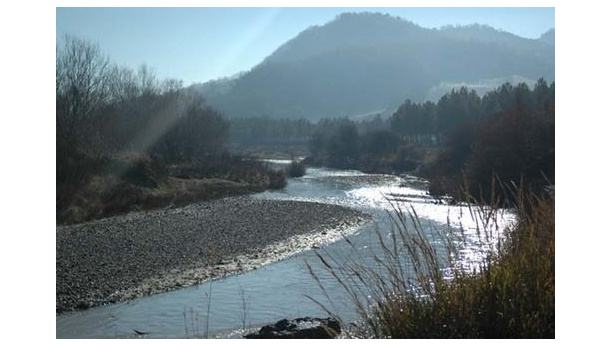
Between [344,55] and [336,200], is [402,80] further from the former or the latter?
[336,200]

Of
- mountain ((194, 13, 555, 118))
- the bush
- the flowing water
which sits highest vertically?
mountain ((194, 13, 555, 118))

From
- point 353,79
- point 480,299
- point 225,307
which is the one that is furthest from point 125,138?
point 353,79

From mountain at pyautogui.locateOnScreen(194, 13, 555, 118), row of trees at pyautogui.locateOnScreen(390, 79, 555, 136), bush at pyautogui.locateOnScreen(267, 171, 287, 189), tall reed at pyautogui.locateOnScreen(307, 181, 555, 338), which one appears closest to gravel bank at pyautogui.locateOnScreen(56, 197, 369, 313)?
tall reed at pyautogui.locateOnScreen(307, 181, 555, 338)

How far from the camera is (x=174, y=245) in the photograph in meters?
16.1

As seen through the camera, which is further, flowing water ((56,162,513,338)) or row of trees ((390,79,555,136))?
row of trees ((390,79,555,136))

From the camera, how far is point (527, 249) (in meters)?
3.63

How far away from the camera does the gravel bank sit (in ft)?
38.2

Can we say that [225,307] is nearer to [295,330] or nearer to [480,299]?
[295,330]

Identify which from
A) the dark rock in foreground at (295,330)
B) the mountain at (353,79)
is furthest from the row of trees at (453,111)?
the mountain at (353,79)

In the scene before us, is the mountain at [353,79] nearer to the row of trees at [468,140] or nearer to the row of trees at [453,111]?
the row of trees at [453,111]

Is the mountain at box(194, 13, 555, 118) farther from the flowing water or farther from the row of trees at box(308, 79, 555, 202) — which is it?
the flowing water

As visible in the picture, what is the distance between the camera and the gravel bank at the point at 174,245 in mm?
11634

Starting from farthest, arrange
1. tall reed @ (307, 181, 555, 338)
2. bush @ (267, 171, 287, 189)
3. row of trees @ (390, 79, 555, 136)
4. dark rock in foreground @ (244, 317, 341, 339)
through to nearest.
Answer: row of trees @ (390, 79, 555, 136) → bush @ (267, 171, 287, 189) → dark rock in foreground @ (244, 317, 341, 339) → tall reed @ (307, 181, 555, 338)
